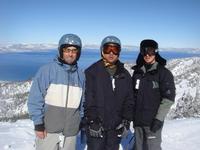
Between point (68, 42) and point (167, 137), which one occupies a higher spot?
point (68, 42)

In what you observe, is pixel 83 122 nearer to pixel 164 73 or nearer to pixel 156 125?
pixel 156 125

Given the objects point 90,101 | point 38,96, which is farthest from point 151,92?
point 38,96

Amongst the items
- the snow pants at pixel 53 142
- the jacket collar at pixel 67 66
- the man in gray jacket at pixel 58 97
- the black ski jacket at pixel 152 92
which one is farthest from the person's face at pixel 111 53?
the snow pants at pixel 53 142

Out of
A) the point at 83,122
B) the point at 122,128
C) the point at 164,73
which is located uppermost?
the point at 164,73

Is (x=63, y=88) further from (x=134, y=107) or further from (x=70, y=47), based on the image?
(x=134, y=107)

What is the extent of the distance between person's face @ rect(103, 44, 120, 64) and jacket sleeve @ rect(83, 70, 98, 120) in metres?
0.46

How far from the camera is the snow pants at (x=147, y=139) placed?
20.4 feet

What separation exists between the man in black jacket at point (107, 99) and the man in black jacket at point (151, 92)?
1.42ft

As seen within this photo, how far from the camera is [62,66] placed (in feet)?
17.3

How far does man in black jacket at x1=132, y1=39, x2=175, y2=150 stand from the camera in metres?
6.00

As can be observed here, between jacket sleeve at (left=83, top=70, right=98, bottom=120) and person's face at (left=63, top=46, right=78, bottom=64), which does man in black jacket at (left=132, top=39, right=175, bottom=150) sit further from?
person's face at (left=63, top=46, right=78, bottom=64)

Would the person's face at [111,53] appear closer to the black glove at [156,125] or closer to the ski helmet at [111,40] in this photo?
the ski helmet at [111,40]

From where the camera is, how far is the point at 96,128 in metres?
5.55

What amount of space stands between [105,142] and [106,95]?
2.85 feet
